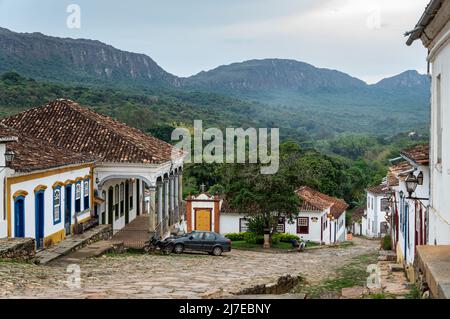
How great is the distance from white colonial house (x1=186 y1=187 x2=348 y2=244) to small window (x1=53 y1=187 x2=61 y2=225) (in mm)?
17323

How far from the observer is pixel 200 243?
73.5 feet

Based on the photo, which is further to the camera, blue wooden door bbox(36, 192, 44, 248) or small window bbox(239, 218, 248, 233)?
small window bbox(239, 218, 248, 233)

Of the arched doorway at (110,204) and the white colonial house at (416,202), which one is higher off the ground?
the white colonial house at (416,202)

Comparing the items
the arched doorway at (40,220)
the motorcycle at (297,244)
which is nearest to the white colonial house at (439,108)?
the arched doorway at (40,220)

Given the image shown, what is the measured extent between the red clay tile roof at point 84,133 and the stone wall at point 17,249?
9.22 metres

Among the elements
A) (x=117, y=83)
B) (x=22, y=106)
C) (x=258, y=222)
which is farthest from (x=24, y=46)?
(x=258, y=222)

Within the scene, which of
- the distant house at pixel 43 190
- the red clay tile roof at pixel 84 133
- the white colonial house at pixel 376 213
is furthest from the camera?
the white colonial house at pixel 376 213

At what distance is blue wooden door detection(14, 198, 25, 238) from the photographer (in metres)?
15.6

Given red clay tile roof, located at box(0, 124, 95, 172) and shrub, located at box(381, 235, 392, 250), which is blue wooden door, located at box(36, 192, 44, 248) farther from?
shrub, located at box(381, 235, 392, 250)

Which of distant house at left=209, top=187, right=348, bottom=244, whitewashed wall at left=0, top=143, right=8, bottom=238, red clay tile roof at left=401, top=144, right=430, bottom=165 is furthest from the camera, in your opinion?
distant house at left=209, top=187, right=348, bottom=244

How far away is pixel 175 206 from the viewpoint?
3083 centimetres

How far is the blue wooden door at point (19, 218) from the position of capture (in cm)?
1558

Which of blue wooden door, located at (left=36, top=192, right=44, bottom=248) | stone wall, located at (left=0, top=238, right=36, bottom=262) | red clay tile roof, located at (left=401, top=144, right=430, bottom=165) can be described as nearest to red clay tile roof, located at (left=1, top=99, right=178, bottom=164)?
blue wooden door, located at (left=36, top=192, right=44, bottom=248)

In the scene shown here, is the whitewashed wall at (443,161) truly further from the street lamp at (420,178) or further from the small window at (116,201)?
the small window at (116,201)
